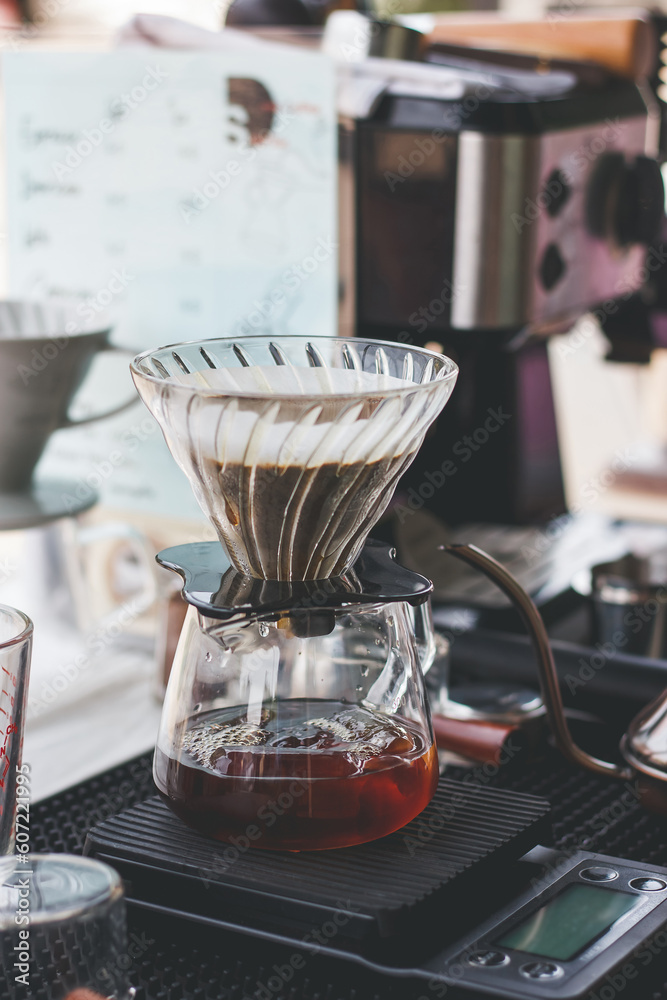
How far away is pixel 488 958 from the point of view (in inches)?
17.2

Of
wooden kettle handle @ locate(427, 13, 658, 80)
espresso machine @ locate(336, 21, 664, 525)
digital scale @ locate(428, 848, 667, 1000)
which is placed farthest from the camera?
wooden kettle handle @ locate(427, 13, 658, 80)

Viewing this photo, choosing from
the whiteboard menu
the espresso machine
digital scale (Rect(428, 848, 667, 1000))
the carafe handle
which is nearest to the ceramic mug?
the whiteboard menu

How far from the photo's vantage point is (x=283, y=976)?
46 centimetres

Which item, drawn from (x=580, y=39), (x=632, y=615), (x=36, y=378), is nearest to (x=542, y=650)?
(x=632, y=615)

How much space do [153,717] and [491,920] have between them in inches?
14.8

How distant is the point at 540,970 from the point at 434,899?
5cm

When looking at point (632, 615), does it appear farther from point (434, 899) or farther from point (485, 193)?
point (434, 899)

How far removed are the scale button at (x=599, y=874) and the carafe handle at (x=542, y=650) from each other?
0.34ft

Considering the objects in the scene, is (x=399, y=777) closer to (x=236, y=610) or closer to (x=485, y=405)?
(x=236, y=610)

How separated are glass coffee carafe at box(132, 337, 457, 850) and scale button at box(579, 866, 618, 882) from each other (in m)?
A: 0.07

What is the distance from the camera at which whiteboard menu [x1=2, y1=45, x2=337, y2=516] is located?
2.65 ft

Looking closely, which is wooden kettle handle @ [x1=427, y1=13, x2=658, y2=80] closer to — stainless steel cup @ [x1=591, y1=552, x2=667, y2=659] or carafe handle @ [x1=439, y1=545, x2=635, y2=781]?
stainless steel cup @ [x1=591, y1=552, x2=667, y2=659]

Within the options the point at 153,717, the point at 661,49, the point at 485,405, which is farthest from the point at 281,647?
the point at 661,49

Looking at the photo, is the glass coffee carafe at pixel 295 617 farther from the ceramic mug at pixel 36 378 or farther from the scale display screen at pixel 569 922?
the ceramic mug at pixel 36 378
